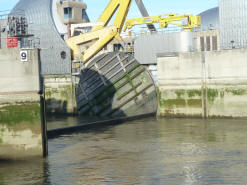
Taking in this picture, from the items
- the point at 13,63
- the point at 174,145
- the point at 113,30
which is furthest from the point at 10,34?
the point at 113,30

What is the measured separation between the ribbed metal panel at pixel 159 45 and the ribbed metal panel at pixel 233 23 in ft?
13.8

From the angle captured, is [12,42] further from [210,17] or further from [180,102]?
[210,17]

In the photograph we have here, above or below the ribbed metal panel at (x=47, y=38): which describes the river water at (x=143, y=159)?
below

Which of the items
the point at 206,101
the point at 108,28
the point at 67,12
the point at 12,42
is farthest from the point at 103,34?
the point at 12,42

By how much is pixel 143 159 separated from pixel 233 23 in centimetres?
1967

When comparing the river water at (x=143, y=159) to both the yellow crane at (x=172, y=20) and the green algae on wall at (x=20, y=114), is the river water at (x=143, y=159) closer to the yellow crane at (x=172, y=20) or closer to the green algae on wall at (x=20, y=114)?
the green algae on wall at (x=20, y=114)

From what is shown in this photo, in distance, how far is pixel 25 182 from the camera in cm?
1966

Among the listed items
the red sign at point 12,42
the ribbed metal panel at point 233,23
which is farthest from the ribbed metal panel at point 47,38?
the red sign at point 12,42

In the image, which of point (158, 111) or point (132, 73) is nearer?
point (158, 111)

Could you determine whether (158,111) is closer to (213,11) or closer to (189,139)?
(189,139)

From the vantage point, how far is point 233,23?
38406 mm

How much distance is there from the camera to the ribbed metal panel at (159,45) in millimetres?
42344

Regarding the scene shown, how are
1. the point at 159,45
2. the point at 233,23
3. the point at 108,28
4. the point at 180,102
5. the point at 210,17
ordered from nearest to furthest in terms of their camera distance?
the point at 233,23 → the point at 180,102 → the point at 159,45 → the point at 108,28 → the point at 210,17

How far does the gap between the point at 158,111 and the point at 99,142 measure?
1419 cm
